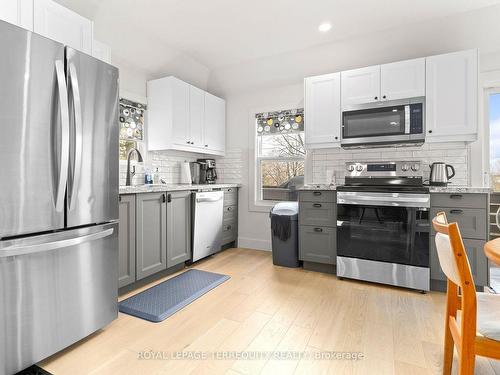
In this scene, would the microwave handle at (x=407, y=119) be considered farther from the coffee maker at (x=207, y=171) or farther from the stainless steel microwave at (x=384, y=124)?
the coffee maker at (x=207, y=171)

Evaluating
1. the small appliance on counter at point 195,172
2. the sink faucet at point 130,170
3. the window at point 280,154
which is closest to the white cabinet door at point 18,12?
the sink faucet at point 130,170

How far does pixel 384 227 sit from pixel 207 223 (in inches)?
82.0

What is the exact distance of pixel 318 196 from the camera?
3260 millimetres

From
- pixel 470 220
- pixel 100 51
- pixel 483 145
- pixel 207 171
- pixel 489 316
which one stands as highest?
pixel 100 51

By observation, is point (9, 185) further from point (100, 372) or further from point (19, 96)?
point (100, 372)

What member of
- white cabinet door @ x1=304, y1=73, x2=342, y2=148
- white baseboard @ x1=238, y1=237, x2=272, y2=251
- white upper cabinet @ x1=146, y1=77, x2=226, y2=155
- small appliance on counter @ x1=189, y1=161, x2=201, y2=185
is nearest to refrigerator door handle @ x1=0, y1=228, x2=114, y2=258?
white upper cabinet @ x1=146, y1=77, x2=226, y2=155

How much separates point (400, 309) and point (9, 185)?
287 centimetres

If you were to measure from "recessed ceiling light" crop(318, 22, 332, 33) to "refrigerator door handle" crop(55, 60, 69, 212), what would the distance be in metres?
2.60

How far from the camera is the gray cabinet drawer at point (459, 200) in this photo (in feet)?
8.36

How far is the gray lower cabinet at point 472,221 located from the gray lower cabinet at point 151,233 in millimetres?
2749

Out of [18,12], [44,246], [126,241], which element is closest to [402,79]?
[126,241]

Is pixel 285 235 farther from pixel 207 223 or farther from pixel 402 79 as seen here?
pixel 402 79

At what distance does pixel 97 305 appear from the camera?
6.30ft

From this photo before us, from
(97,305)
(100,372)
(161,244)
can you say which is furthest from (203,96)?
(100,372)
